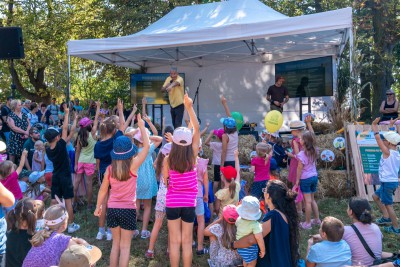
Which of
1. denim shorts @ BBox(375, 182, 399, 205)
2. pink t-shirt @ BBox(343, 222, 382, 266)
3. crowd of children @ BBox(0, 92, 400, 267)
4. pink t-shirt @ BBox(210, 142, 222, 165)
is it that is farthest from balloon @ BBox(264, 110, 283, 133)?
pink t-shirt @ BBox(343, 222, 382, 266)

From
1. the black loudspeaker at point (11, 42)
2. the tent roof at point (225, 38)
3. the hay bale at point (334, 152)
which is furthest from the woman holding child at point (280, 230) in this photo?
the black loudspeaker at point (11, 42)

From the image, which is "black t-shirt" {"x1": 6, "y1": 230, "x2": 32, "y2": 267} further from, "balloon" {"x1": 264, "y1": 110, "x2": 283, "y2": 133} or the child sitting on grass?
"balloon" {"x1": 264, "y1": 110, "x2": 283, "y2": 133}

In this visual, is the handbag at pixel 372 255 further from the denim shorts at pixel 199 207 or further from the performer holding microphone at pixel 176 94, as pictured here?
the performer holding microphone at pixel 176 94

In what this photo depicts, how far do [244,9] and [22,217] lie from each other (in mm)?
8151

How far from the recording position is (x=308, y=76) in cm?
1090

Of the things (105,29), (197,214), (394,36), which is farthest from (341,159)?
(105,29)

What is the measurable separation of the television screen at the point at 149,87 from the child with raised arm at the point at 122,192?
8.48 meters

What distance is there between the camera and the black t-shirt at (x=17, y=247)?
3344 millimetres

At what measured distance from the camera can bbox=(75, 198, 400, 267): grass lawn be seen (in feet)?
15.6

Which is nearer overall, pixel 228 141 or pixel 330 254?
pixel 330 254

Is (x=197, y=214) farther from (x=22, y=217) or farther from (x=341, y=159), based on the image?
(x=341, y=159)

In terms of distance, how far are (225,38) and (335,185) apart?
10.7 feet

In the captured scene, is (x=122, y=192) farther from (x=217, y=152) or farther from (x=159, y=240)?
(x=217, y=152)

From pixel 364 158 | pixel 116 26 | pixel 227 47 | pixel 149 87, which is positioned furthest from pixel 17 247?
pixel 116 26
